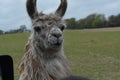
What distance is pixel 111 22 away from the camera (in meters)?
78.6

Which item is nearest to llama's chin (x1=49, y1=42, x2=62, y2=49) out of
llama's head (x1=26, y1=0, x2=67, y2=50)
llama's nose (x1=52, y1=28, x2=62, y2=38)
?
llama's head (x1=26, y1=0, x2=67, y2=50)

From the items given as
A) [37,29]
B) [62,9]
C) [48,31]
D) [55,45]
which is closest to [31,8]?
[37,29]

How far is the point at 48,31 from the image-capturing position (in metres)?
Result: 6.84

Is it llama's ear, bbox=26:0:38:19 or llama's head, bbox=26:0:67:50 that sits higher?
llama's ear, bbox=26:0:38:19

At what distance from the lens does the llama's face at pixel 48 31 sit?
6605 millimetres

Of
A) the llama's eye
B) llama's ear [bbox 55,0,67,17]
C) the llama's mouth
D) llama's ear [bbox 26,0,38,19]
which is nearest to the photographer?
the llama's mouth

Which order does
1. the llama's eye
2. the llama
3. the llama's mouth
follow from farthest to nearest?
the llama's eye, the llama, the llama's mouth

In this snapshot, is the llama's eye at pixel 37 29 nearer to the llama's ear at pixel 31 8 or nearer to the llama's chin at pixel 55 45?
the llama's ear at pixel 31 8

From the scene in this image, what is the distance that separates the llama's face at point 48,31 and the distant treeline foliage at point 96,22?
223 feet

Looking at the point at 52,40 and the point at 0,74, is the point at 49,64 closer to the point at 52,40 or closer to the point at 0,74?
the point at 52,40

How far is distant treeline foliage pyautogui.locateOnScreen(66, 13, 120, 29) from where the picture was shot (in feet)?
255

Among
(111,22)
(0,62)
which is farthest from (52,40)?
(111,22)

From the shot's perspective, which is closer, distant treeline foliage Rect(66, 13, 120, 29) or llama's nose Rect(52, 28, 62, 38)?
llama's nose Rect(52, 28, 62, 38)

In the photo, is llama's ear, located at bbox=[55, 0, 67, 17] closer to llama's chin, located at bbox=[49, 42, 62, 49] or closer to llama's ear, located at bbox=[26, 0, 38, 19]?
llama's ear, located at bbox=[26, 0, 38, 19]
